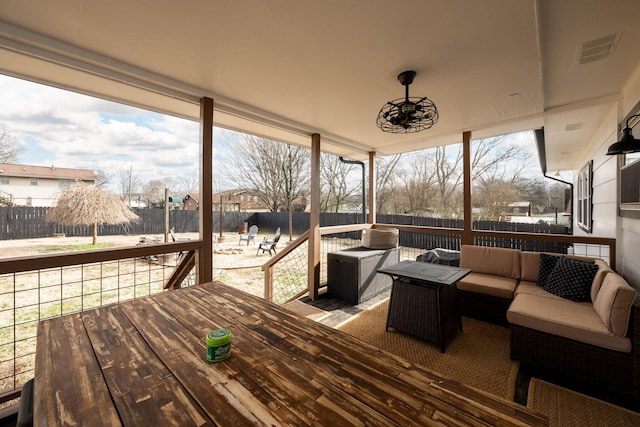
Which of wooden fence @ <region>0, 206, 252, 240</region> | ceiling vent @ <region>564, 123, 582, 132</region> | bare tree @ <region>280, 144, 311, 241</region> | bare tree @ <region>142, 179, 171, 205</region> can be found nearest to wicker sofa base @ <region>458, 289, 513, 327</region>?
ceiling vent @ <region>564, 123, 582, 132</region>

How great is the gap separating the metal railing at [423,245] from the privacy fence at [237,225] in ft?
0.11

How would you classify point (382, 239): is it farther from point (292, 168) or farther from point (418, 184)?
point (418, 184)

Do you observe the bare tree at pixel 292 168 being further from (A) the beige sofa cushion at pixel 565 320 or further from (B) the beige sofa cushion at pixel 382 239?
(A) the beige sofa cushion at pixel 565 320

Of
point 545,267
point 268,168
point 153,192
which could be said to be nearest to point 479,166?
point 268,168

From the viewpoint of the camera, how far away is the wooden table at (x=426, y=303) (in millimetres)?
2529

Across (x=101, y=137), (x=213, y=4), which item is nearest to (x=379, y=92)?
(x=213, y=4)

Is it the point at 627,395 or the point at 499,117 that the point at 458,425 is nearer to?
the point at 627,395

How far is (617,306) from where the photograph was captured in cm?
191

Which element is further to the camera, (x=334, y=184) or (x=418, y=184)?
(x=334, y=184)

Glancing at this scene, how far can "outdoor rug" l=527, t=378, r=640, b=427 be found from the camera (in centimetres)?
169

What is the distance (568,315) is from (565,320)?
131mm

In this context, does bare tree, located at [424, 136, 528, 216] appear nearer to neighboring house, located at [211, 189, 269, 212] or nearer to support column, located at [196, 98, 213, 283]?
neighboring house, located at [211, 189, 269, 212]

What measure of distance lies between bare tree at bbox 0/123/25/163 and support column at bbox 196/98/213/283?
513 cm

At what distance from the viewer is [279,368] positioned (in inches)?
37.9
